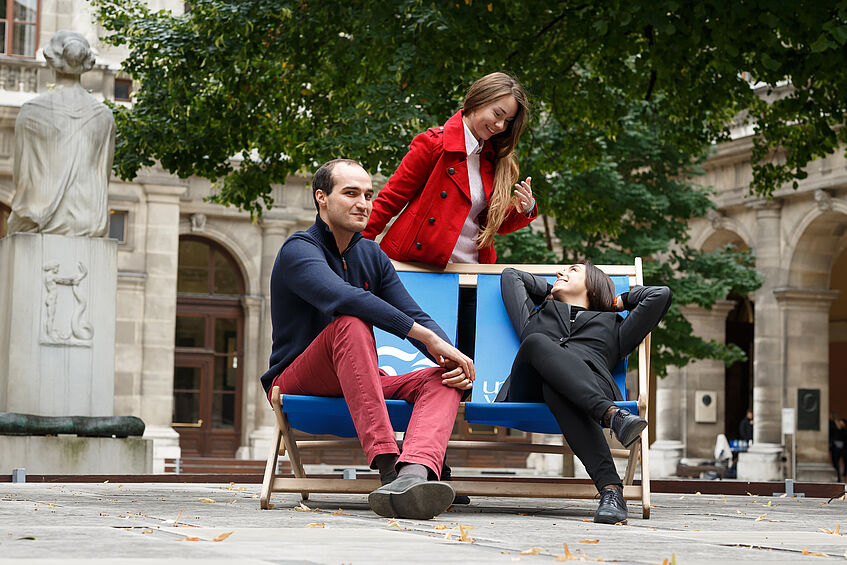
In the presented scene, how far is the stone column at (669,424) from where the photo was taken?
88.1 feet

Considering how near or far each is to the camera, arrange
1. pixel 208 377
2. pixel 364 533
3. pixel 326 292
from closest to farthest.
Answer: pixel 364 533
pixel 326 292
pixel 208 377

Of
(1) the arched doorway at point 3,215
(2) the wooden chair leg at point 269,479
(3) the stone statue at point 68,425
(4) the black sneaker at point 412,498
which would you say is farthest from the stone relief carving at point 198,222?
(4) the black sneaker at point 412,498

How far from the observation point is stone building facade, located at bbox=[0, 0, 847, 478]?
24.0m

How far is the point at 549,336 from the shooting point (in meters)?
5.27

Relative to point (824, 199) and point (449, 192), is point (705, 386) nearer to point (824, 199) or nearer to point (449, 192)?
point (824, 199)

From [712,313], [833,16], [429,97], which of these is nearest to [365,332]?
[833,16]

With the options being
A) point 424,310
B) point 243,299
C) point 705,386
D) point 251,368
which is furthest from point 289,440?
point 705,386

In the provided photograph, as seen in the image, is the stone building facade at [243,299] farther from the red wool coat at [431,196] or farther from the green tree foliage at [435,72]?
the red wool coat at [431,196]

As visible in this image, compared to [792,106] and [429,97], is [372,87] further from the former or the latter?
[792,106]

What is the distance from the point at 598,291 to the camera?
5402mm

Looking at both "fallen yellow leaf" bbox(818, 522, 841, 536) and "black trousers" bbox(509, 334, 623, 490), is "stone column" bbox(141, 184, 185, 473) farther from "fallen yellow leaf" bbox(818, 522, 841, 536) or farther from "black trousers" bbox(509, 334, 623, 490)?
"fallen yellow leaf" bbox(818, 522, 841, 536)

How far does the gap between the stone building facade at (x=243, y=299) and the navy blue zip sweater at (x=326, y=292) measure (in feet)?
61.4

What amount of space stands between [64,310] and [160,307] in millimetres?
14047

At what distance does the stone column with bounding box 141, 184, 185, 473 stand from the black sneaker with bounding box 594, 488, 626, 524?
20.3 meters
